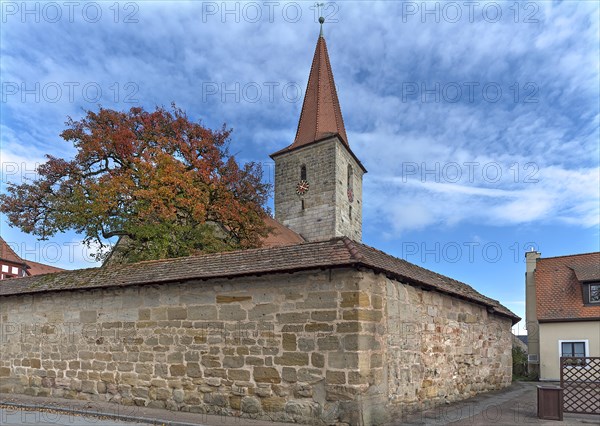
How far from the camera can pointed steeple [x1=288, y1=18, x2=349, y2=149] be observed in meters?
35.5

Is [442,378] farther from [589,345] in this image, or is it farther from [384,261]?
[589,345]

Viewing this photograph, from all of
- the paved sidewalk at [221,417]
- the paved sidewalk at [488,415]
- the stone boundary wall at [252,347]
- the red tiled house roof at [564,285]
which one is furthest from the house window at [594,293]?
the paved sidewalk at [221,417]

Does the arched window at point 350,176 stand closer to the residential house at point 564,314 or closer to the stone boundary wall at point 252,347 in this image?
the residential house at point 564,314

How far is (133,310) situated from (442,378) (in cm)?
661

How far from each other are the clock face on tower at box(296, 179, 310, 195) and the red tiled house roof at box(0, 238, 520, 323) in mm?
23439

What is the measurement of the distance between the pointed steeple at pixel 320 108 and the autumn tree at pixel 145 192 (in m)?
17.1

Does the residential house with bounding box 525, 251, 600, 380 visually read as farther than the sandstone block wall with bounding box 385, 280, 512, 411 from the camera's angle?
Yes

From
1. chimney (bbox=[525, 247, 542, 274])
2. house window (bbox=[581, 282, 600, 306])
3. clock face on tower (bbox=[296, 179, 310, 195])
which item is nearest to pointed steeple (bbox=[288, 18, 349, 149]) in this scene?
clock face on tower (bbox=[296, 179, 310, 195])

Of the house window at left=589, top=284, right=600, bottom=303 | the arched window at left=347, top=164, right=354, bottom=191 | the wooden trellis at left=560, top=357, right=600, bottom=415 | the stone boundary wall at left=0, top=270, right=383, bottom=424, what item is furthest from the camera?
the arched window at left=347, top=164, right=354, bottom=191

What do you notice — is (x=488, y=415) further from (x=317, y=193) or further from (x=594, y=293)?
(x=317, y=193)

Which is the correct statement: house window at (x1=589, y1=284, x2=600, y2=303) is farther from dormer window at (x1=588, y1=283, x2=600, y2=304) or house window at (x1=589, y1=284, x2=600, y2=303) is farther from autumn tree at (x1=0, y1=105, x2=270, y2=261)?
autumn tree at (x1=0, y1=105, x2=270, y2=261)

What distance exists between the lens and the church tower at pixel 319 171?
33906 mm

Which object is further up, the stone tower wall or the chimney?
the stone tower wall

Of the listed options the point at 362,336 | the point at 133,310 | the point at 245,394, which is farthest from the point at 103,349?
the point at 362,336
